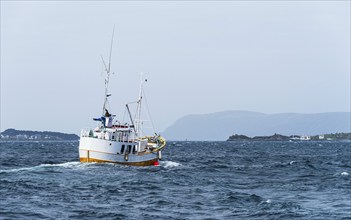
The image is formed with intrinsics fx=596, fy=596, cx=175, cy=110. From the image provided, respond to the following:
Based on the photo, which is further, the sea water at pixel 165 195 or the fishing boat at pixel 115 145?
the fishing boat at pixel 115 145

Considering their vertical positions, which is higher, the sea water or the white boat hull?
the white boat hull

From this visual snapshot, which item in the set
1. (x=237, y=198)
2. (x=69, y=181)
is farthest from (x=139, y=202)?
(x=69, y=181)

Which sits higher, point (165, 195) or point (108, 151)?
point (108, 151)

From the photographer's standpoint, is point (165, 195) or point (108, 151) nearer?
point (165, 195)

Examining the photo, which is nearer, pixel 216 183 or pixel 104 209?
pixel 104 209

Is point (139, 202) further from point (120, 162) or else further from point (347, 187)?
point (120, 162)

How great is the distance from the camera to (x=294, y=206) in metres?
41.8

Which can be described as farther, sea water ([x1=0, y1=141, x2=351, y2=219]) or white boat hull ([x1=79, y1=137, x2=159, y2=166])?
white boat hull ([x1=79, y1=137, x2=159, y2=166])

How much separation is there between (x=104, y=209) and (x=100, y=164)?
A: 35153 millimetres

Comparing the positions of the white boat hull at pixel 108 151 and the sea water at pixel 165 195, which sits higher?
the white boat hull at pixel 108 151

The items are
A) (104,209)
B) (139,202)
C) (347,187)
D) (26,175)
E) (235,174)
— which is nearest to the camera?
(104,209)

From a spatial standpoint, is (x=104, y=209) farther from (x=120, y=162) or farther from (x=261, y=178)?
(x=120, y=162)

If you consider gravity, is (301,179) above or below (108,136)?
below

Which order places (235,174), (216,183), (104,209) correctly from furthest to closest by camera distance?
(235,174), (216,183), (104,209)
